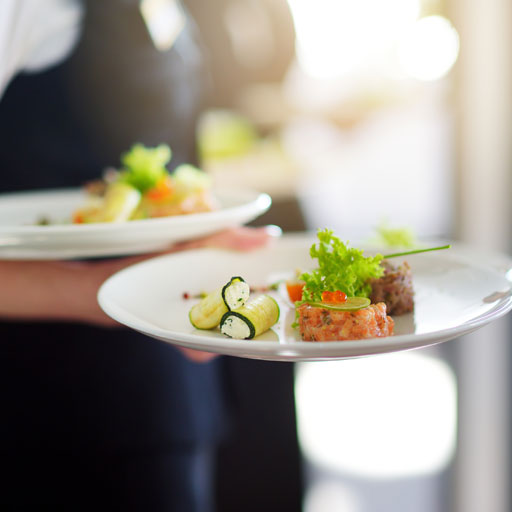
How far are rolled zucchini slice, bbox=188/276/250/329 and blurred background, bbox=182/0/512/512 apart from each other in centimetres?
202

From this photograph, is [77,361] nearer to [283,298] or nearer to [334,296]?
[283,298]

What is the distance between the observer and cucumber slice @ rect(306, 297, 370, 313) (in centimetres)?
77

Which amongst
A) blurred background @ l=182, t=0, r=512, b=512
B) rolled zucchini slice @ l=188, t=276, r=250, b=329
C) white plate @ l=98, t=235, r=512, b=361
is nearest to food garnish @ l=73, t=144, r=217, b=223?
white plate @ l=98, t=235, r=512, b=361

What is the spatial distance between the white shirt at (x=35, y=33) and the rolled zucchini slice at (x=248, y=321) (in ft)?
2.87

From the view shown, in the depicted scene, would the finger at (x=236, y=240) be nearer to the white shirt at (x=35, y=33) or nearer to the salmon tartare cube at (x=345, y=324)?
the salmon tartare cube at (x=345, y=324)

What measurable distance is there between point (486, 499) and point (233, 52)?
2.82 meters

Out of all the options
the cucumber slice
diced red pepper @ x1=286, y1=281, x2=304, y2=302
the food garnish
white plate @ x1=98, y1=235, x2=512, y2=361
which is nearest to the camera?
white plate @ x1=98, y1=235, x2=512, y2=361

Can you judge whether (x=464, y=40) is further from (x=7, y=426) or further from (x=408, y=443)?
(x=7, y=426)

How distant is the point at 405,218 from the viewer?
3.61 m

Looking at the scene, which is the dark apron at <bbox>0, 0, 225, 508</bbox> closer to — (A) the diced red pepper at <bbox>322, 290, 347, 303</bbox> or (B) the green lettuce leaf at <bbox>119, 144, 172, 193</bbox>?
(B) the green lettuce leaf at <bbox>119, 144, 172, 193</bbox>

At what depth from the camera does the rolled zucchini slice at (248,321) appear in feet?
2.60

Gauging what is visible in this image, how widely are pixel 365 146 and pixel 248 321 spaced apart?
2902 millimetres

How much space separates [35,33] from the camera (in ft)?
5.09

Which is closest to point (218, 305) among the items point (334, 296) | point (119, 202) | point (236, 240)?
point (334, 296)
